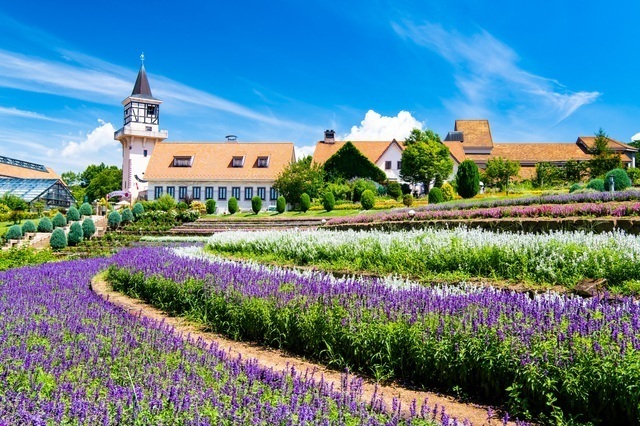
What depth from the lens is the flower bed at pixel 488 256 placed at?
680 centimetres

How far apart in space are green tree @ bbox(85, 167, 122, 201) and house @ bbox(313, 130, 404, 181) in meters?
36.0

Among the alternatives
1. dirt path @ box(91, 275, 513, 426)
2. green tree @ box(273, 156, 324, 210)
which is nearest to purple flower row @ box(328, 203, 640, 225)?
dirt path @ box(91, 275, 513, 426)

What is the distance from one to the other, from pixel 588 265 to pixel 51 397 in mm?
6386

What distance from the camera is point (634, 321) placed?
Result: 390 cm

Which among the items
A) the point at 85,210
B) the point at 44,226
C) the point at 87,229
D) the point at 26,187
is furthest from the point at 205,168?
the point at 44,226

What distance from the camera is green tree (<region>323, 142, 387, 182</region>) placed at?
53250 mm

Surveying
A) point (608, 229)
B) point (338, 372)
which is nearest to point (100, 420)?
point (338, 372)

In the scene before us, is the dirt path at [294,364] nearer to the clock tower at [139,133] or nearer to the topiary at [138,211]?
the topiary at [138,211]

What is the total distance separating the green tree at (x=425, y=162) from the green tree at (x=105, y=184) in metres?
47.4

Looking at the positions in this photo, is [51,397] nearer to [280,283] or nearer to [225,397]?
[225,397]

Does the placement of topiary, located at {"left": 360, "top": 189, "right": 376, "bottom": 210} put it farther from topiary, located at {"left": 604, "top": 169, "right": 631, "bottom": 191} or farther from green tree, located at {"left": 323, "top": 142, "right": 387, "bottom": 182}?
green tree, located at {"left": 323, "top": 142, "right": 387, "bottom": 182}

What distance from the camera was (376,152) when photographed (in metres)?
58.3

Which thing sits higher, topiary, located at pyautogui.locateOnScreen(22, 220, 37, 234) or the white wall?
the white wall

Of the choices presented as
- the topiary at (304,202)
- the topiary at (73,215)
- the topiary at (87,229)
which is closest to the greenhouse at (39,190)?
the topiary at (73,215)
